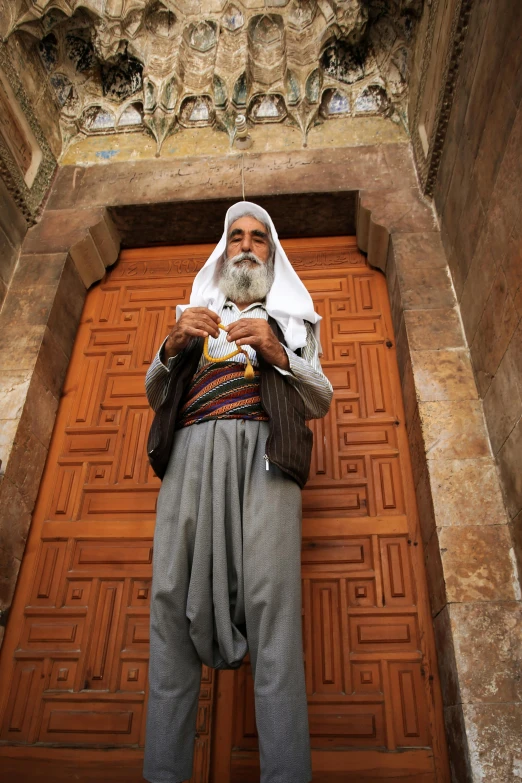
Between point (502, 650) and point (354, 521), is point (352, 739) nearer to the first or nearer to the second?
point (502, 650)

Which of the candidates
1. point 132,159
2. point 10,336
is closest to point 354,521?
point 10,336

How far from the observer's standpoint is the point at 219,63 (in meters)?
3.97

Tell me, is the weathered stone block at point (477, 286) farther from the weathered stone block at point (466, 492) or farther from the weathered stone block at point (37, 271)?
the weathered stone block at point (37, 271)

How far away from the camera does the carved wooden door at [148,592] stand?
227cm

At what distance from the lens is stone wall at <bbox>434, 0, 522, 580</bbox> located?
2.18 m

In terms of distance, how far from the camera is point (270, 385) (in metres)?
1.89

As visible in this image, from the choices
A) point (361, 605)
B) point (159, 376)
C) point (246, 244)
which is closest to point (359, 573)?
point (361, 605)

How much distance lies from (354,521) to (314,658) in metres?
0.64

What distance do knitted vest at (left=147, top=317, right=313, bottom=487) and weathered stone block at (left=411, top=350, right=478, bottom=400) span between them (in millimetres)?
1010

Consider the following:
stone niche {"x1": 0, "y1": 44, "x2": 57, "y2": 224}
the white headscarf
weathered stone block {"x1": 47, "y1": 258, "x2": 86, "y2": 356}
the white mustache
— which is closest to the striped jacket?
the white headscarf

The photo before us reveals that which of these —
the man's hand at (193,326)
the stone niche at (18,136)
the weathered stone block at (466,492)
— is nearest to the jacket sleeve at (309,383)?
the man's hand at (193,326)

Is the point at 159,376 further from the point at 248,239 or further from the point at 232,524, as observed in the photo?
the point at 248,239

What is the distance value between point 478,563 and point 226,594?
1.12 m

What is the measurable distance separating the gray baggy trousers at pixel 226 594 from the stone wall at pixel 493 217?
3.39 feet
